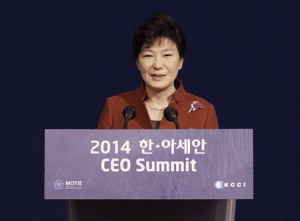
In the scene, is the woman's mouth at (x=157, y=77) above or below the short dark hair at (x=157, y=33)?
below

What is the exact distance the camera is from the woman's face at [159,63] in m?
1.92

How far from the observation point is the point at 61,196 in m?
1.34

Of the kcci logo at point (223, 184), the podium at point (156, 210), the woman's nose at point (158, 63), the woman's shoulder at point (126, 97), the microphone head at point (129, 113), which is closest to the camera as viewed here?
the kcci logo at point (223, 184)

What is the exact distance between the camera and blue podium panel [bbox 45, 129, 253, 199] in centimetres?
133

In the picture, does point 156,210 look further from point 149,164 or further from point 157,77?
point 157,77

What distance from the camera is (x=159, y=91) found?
2.04 meters

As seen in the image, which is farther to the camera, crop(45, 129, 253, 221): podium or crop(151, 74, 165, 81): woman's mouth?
crop(151, 74, 165, 81): woman's mouth

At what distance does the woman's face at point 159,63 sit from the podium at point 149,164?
635 millimetres

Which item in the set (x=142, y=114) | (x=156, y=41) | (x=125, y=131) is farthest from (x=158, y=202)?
(x=156, y=41)

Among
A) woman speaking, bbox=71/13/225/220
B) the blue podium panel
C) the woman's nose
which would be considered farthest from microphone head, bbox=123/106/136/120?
the woman's nose

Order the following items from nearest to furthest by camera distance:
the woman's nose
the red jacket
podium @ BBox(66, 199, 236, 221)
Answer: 1. podium @ BBox(66, 199, 236, 221)
2. the woman's nose
3. the red jacket

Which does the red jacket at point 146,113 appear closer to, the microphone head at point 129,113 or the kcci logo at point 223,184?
the microphone head at point 129,113

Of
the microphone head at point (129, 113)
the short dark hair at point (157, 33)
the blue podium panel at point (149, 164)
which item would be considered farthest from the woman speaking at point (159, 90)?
the blue podium panel at point (149, 164)

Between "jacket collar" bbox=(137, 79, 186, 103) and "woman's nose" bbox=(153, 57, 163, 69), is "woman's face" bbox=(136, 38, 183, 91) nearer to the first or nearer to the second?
"woman's nose" bbox=(153, 57, 163, 69)
